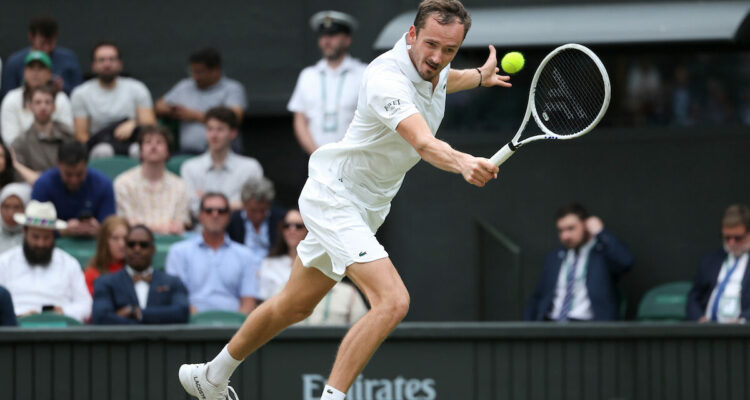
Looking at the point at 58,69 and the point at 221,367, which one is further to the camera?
the point at 58,69

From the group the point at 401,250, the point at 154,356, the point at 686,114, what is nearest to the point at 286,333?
the point at 154,356

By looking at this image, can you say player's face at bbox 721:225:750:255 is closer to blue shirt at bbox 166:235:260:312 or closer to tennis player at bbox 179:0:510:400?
blue shirt at bbox 166:235:260:312

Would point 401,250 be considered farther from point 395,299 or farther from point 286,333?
point 395,299

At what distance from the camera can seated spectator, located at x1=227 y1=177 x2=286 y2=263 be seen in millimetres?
9391

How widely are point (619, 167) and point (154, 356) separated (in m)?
4.57

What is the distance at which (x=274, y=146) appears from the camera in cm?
1165

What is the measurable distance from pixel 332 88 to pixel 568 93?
15.7ft

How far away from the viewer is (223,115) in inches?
383

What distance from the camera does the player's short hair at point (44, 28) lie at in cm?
1056

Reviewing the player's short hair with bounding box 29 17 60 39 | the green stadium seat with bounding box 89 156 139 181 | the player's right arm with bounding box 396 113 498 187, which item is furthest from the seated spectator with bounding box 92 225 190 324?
the player's right arm with bounding box 396 113 498 187

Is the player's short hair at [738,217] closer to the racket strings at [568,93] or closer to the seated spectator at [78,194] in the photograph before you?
the racket strings at [568,93]

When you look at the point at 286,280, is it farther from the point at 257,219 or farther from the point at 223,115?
the point at 223,115

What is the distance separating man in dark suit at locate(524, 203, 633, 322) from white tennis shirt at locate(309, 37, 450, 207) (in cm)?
362

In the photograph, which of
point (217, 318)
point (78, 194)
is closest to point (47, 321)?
point (217, 318)
